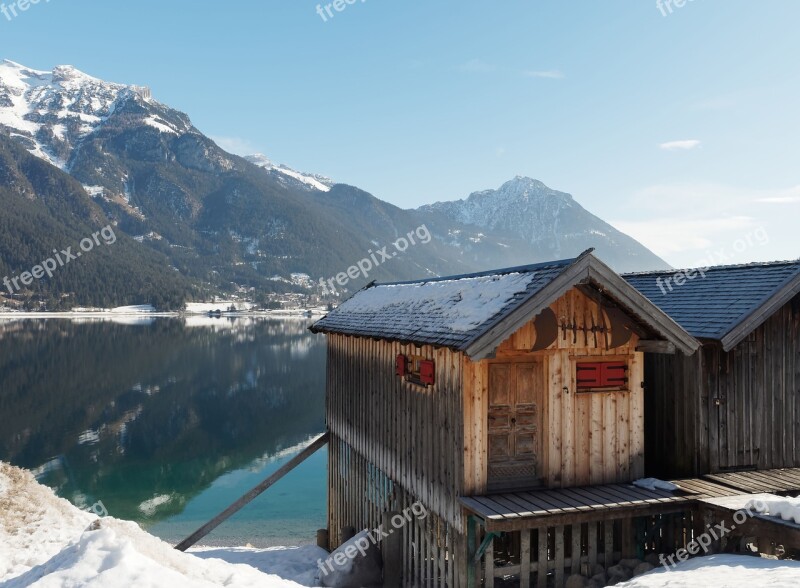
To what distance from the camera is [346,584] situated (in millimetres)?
13297

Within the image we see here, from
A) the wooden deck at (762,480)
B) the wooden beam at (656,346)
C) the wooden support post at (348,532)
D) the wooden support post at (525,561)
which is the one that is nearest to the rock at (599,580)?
the wooden support post at (525,561)

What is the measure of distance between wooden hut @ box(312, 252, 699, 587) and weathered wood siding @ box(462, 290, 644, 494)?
0.02 meters

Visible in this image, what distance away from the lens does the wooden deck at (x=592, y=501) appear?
29.6 feet

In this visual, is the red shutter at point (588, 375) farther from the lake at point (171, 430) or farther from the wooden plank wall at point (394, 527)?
the lake at point (171, 430)

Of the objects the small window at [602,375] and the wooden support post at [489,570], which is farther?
the small window at [602,375]

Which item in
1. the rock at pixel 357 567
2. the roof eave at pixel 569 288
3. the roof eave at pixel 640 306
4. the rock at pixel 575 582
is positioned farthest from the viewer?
the rock at pixel 357 567

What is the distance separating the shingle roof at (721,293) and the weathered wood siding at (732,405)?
666 mm

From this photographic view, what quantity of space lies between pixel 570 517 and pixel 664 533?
8.48 ft

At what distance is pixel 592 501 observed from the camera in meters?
9.66

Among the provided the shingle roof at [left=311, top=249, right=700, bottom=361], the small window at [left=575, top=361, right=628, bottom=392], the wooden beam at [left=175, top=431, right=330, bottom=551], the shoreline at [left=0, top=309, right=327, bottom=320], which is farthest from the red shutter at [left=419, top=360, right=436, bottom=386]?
the shoreline at [left=0, top=309, right=327, bottom=320]

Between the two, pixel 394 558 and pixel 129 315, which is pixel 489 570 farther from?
pixel 129 315

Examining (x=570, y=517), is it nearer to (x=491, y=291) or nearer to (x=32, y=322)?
(x=491, y=291)

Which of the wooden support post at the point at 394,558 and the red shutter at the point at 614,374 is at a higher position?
the red shutter at the point at 614,374

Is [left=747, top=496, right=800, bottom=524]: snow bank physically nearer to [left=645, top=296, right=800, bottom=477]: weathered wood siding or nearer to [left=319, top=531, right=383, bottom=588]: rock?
[left=645, top=296, right=800, bottom=477]: weathered wood siding
